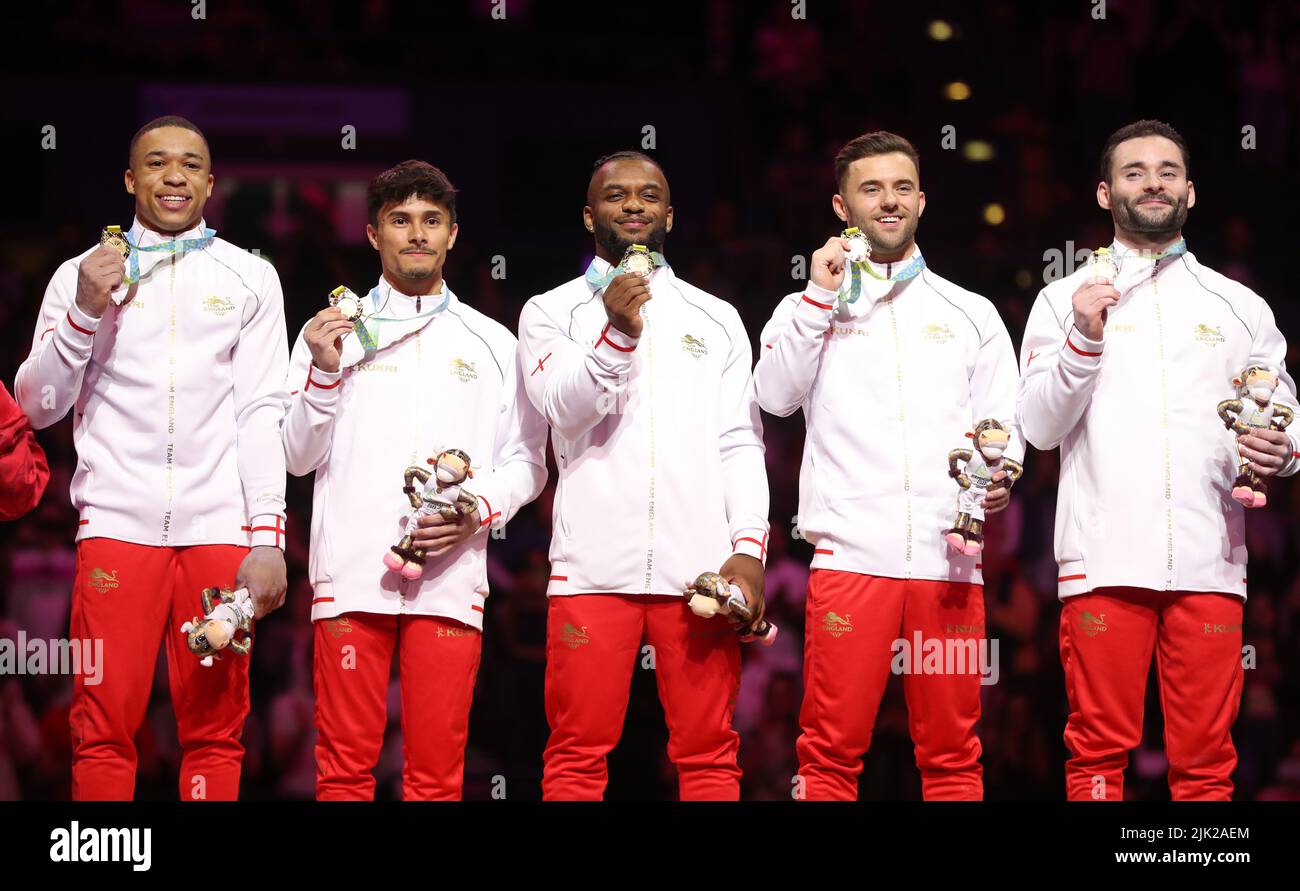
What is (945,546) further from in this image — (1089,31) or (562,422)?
(1089,31)

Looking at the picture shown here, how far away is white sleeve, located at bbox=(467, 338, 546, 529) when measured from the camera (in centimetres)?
490

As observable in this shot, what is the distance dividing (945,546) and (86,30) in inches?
273

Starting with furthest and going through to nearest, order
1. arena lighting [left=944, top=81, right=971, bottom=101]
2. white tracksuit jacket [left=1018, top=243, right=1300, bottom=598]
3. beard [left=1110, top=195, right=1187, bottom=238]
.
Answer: arena lighting [left=944, top=81, right=971, bottom=101]
beard [left=1110, top=195, right=1187, bottom=238]
white tracksuit jacket [left=1018, top=243, right=1300, bottom=598]

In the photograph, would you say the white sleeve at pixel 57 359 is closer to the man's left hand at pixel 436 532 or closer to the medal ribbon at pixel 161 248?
the medal ribbon at pixel 161 248

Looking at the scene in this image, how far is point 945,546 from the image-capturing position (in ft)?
15.8

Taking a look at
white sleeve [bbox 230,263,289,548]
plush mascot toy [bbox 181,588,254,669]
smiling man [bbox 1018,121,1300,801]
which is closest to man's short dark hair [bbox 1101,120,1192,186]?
smiling man [bbox 1018,121,1300,801]

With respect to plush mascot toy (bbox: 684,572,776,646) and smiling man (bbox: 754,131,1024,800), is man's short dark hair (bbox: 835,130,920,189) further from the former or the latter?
plush mascot toy (bbox: 684,572,776,646)

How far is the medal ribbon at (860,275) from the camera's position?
4902 mm

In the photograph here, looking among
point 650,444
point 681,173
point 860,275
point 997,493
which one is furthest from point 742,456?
point 681,173

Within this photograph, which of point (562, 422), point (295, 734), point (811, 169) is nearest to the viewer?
point (562, 422)

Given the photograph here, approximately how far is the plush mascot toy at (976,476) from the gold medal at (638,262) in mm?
1019

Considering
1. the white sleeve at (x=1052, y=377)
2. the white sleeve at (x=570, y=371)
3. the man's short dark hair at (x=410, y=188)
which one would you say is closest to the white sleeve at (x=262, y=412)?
the man's short dark hair at (x=410, y=188)
